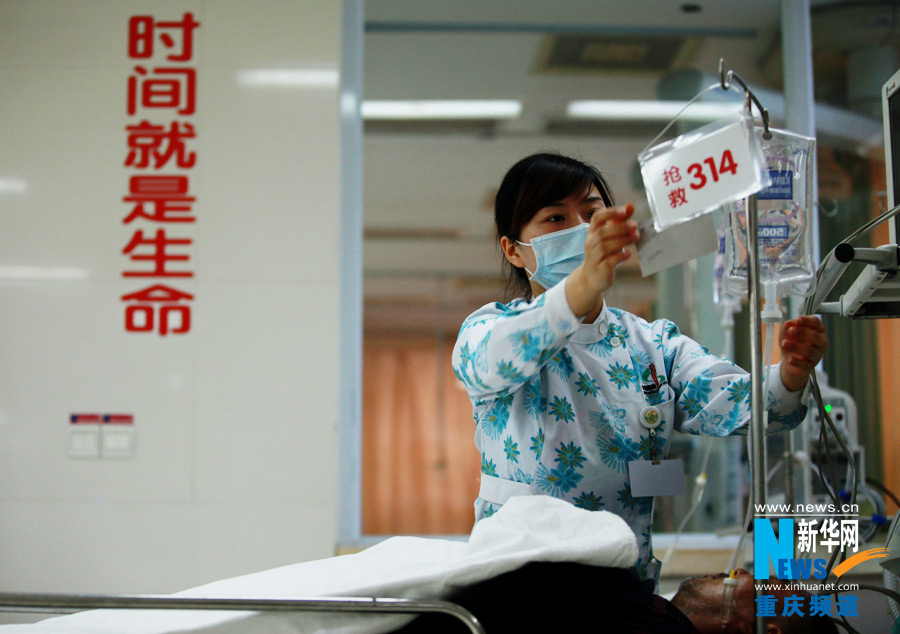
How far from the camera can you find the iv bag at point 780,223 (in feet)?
3.65

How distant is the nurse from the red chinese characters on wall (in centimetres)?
160

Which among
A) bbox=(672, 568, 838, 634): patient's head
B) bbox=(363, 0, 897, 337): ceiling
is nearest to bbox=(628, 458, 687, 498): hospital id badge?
bbox=(672, 568, 838, 634): patient's head

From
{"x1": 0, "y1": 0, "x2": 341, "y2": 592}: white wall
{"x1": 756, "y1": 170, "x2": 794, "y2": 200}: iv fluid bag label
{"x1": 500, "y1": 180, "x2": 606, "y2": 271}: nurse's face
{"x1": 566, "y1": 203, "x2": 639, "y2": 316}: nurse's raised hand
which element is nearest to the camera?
{"x1": 566, "y1": 203, "x2": 639, "y2": 316}: nurse's raised hand

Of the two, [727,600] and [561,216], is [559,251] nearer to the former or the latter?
[561,216]

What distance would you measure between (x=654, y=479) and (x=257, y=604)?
0.68 metres

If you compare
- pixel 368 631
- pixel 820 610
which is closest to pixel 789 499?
pixel 820 610

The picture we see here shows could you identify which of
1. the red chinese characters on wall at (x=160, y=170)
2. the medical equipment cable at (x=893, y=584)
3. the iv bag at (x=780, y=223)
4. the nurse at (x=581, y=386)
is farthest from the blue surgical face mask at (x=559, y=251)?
the red chinese characters on wall at (x=160, y=170)

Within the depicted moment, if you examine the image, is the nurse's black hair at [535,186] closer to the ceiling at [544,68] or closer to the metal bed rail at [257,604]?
the metal bed rail at [257,604]

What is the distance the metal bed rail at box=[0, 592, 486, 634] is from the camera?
2.90ft

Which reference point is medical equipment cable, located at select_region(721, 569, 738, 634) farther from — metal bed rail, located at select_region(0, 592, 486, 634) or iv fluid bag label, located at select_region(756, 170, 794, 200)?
iv fluid bag label, located at select_region(756, 170, 794, 200)

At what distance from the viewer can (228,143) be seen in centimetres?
265

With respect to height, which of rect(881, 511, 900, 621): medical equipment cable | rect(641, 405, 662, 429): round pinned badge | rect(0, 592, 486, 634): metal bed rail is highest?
rect(641, 405, 662, 429): round pinned badge

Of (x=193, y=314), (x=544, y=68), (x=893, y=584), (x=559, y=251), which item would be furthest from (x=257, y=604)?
(x=544, y=68)

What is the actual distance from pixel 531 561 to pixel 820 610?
44 cm
